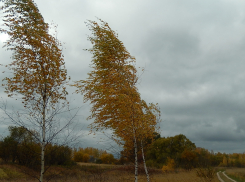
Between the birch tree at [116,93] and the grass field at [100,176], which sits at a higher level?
the birch tree at [116,93]

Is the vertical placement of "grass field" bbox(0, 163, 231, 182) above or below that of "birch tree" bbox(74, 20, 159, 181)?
below

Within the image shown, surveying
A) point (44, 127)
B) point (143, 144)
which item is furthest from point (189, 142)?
point (44, 127)

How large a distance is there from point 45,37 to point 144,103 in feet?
17.9

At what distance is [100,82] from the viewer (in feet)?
33.5

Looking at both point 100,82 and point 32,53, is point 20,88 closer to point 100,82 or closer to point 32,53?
point 32,53

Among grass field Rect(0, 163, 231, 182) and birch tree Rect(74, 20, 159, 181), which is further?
grass field Rect(0, 163, 231, 182)

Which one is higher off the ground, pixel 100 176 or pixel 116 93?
pixel 116 93

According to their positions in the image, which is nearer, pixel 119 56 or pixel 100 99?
pixel 100 99

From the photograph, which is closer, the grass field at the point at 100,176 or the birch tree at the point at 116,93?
the birch tree at the point at 116,93

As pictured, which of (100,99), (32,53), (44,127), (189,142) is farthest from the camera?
(189,142)

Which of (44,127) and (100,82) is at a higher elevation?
(100,82)

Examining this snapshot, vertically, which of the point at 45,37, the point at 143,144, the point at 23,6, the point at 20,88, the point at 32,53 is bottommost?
the point at 143,144

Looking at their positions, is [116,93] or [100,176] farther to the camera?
[100,176]

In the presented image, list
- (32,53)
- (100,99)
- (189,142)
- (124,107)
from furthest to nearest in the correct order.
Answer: (189,142)
(100,99)
(124,107)
(32,53)
